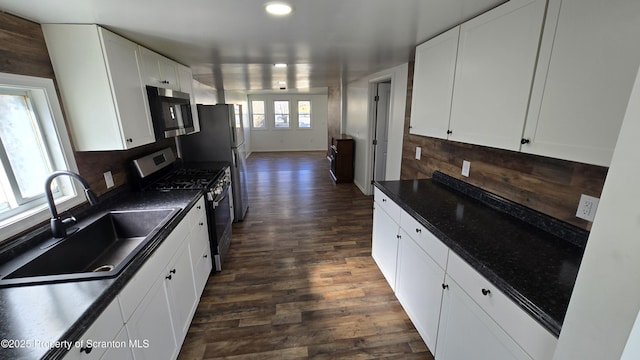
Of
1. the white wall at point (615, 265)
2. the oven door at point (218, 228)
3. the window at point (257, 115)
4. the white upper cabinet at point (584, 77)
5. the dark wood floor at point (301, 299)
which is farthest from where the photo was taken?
the window at point (257, 115)

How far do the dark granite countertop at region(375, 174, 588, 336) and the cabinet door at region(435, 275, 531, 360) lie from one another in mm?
200

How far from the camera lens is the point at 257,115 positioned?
32.1ft

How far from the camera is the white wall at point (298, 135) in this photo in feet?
32.3

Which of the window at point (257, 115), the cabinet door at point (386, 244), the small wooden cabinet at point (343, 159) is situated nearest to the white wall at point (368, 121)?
the small wooden cabinet at point (343, 159)

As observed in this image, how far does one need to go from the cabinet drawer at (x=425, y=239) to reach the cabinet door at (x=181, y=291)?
5.43 feet

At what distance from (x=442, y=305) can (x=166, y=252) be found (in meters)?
1.71

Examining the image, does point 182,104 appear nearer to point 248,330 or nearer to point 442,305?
point 248,330

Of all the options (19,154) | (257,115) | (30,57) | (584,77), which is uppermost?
(30,57)

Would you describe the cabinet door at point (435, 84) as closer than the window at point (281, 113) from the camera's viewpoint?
Yes

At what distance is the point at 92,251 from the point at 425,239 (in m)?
2.16

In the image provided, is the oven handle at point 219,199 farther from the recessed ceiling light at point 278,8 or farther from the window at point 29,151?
the recessed ceiling light at point 278,8

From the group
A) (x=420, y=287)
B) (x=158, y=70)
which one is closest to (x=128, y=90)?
(x=158, y=70)

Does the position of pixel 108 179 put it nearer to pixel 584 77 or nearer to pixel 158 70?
pixel 158 70

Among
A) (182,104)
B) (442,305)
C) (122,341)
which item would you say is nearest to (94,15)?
(182,104)
